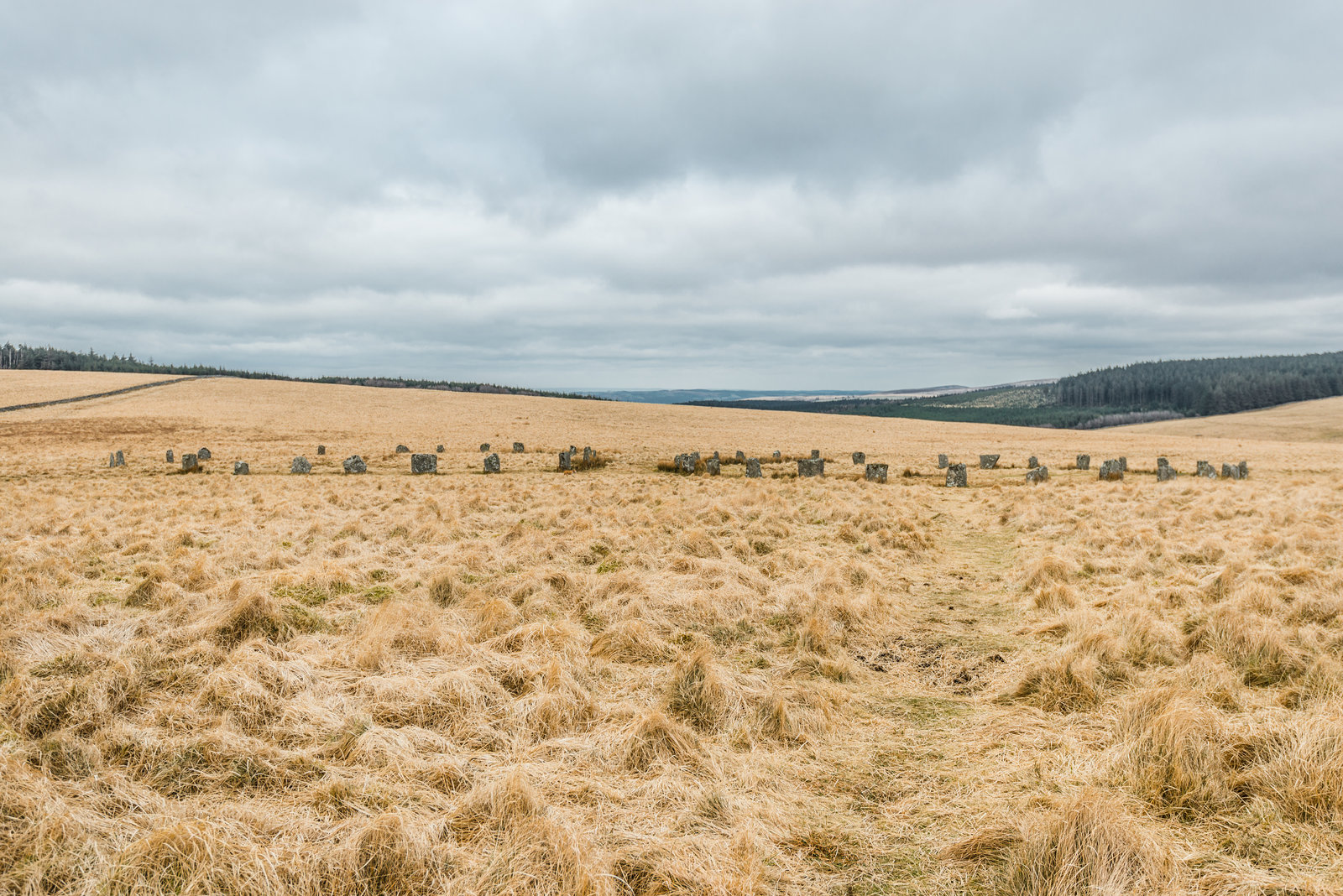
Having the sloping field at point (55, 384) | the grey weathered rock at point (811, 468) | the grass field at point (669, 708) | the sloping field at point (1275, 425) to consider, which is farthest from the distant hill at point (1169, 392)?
the grass field at point (669, 708)

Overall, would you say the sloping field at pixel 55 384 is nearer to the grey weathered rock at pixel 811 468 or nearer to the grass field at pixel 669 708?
the grass field at pixel 669 708

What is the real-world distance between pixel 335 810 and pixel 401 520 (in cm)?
1027

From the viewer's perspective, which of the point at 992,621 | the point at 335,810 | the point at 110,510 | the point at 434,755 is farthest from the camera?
the point at 110,510

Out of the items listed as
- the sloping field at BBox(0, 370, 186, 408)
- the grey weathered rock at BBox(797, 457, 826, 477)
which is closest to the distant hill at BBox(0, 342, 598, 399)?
the sloping field at BBox(0, 370, 186, 408)

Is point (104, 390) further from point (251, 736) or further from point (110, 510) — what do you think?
point (251, 736)

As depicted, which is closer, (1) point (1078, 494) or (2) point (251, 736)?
(2) point (251, 736)

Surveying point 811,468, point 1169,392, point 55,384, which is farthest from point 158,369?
point 1169,392

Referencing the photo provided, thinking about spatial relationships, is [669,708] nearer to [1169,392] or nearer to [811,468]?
[811,468]

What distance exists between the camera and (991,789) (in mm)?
Answer: 4109

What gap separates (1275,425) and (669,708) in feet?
348

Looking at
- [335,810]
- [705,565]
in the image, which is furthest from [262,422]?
[335,810]

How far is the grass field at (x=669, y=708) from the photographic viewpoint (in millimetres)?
3336

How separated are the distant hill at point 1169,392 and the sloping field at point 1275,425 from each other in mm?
8999

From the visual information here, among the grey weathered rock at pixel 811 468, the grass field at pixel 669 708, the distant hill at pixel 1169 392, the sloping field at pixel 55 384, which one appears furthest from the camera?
the distant hill at pixel 1169 392
